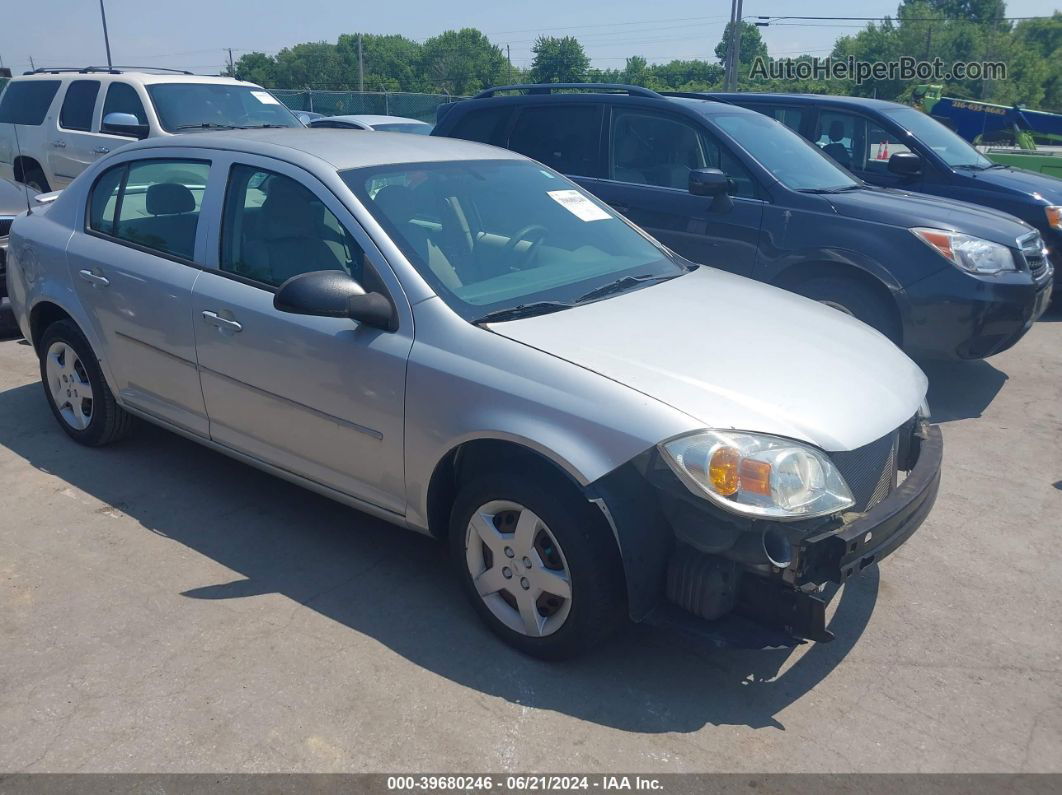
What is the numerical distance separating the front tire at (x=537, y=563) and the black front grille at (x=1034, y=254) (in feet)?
15.3

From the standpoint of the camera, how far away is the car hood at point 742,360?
2.92 meters

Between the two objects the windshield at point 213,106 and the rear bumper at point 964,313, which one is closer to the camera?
the rear bumper at point 964,313

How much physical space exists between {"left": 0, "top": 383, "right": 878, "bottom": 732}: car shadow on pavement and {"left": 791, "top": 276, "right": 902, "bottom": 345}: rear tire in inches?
102

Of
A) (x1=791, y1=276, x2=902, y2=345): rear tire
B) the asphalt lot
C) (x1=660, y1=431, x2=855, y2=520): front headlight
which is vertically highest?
(x1=660, y1=431, x2=855, y2=520): front headlight

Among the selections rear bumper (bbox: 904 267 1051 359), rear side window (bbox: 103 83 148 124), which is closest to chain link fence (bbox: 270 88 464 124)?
rear side window (bbox: 103 83 148 124)

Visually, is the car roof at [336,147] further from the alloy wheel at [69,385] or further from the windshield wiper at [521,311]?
the alloy wheel at [69,385]

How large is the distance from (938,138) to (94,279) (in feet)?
24.0

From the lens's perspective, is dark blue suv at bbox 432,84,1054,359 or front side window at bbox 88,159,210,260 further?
dark blue suv at bbox 432,84,1054,359

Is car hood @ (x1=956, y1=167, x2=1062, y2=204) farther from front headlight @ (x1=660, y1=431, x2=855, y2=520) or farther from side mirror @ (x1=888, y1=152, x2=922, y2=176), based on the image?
front headlight @ (x1=660, y1=431, x2=855, y2=520)

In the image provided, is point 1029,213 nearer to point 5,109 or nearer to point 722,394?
point 722,394

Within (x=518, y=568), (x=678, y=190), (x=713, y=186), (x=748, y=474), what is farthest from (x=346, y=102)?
(x=748, y=474)

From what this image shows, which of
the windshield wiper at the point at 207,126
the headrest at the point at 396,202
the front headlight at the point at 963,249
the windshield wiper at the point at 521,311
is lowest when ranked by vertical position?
the front headlight at the point at 963,249

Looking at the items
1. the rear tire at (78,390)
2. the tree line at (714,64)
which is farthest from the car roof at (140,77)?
the tree line at (714,64)

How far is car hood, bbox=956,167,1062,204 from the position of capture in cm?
810
